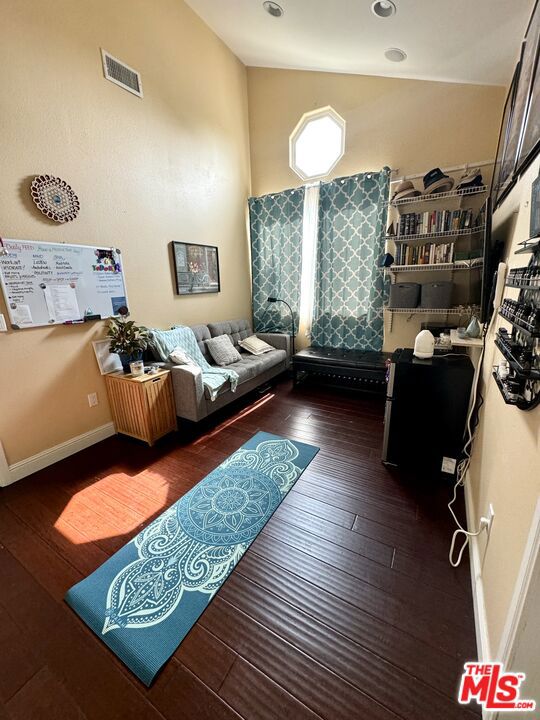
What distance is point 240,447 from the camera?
2.42 metres

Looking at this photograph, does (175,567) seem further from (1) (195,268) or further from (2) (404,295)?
(2) (404,295)

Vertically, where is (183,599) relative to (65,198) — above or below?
below

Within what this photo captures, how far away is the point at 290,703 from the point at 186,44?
505 centimetres

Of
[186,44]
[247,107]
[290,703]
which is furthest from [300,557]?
[247,107]

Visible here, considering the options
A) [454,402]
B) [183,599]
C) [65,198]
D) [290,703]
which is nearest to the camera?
[290,703]

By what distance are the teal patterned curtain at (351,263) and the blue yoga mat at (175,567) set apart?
2.27 m

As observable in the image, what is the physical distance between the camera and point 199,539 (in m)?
1.55

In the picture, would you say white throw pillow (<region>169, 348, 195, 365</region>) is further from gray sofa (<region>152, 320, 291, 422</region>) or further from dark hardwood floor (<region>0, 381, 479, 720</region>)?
dark hardwood floor (<region>0, 381, 479, 720</region>)

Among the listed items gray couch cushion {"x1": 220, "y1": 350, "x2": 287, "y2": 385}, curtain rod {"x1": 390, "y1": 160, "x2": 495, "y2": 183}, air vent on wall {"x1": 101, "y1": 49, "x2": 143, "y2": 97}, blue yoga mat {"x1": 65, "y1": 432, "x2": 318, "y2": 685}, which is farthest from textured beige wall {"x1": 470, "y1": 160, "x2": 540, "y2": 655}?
air vent on wall {"x1": 101, "y1": 49, "x2": 143, "y2": 97}

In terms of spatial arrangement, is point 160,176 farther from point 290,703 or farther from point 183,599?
point 290,703

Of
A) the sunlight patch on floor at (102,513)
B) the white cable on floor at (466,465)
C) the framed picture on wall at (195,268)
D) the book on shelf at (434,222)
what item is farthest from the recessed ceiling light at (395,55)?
the sunlight patch on floor at (102,513)

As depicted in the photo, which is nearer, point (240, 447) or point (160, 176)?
point (240, 447)

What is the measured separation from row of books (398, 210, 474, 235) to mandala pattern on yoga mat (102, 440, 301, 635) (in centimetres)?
266

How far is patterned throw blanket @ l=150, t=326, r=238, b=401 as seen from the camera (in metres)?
2.69
